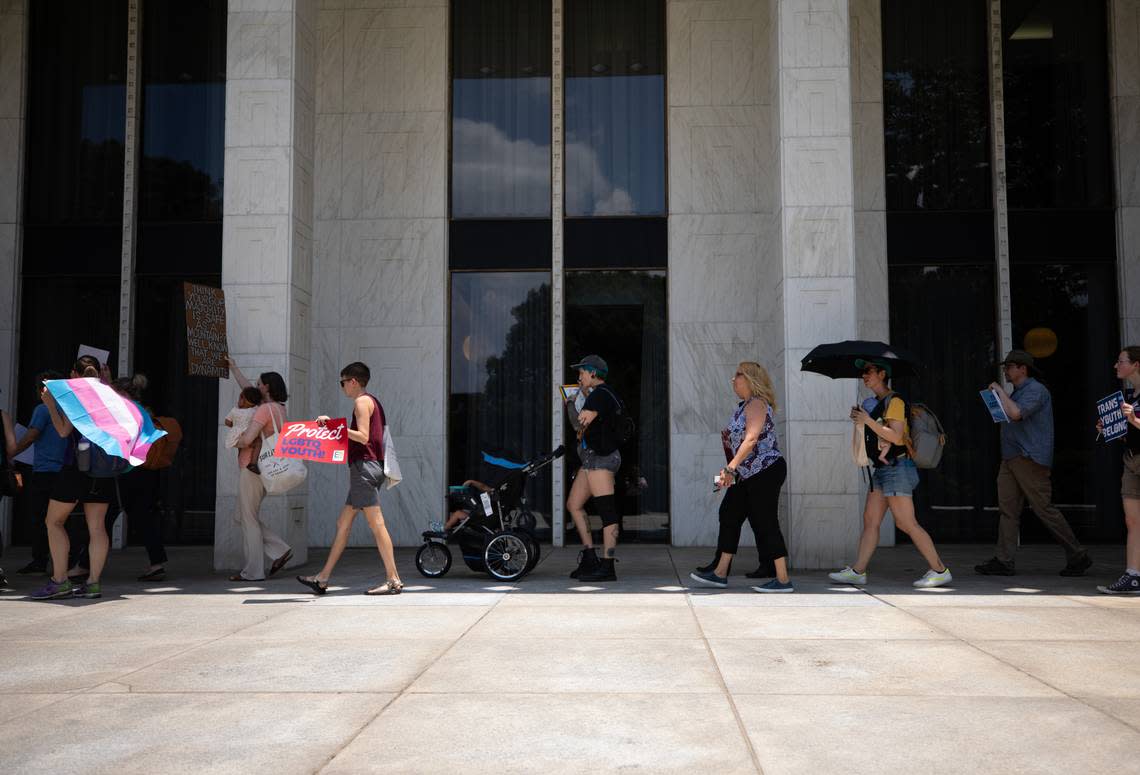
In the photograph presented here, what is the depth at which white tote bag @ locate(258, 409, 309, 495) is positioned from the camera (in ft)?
28.8

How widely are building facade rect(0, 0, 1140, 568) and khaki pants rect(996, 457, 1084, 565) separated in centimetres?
334

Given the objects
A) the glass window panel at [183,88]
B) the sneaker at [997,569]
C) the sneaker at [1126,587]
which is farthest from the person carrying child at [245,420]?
the sneaker at [1126,587]

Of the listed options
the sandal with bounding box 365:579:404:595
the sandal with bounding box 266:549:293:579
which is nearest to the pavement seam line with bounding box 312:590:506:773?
the sandal with bounding box 365:579:404:595

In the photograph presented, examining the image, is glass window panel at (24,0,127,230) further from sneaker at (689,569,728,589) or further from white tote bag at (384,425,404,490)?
sneaker at (689,569,728,589)

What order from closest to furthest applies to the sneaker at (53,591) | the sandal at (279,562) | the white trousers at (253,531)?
the sneaker at (53,591) → the white trousers at (253,531) → the sandal at (279,562)

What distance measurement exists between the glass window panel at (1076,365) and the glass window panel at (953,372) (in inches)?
19.1

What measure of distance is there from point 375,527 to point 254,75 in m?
5.44

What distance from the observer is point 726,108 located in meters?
13.1

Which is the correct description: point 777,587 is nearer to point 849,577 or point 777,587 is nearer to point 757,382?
point 849,577

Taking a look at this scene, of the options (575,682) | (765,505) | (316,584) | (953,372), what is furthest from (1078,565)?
(316,584)

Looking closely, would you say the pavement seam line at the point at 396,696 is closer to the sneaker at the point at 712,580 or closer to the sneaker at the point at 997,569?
the sneaker at the point at 712,580

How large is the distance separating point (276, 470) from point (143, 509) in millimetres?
1657

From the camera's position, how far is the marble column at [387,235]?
12852 mm

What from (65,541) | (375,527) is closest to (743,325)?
(375,527)
